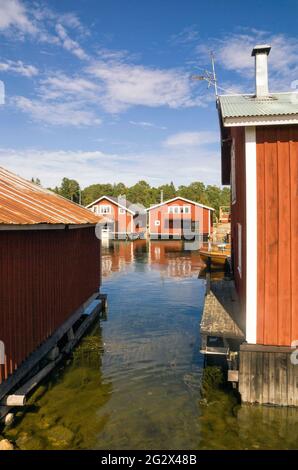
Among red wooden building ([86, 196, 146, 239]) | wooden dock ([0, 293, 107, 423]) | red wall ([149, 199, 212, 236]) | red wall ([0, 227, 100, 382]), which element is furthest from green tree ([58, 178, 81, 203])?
red wall ([0, 227, 100, 382])

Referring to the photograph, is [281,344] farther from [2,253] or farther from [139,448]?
[2,253]

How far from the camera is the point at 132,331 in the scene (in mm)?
13602

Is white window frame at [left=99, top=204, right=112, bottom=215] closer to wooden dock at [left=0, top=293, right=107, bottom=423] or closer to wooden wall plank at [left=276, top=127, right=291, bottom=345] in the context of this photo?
wooden dock at [left=0, top=293, right=107, bottom=423]

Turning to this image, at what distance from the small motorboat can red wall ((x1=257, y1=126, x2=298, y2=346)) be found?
17.7m

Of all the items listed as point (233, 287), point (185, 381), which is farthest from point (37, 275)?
point (233, 287)

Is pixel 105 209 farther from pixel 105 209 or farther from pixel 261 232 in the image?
pixel 261 232

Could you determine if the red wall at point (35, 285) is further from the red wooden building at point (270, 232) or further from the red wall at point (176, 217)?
the red wall at point (176, 217)

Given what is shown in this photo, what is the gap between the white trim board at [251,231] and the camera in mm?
8023

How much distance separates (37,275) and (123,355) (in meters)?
4.23

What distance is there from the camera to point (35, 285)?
8.63 metres

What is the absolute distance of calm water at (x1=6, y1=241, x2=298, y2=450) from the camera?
23.4ft

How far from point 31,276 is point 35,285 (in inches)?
13.0

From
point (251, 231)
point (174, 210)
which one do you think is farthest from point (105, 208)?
point (251, 231)

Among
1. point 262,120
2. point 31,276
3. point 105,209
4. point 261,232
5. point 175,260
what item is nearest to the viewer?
point 262,120
